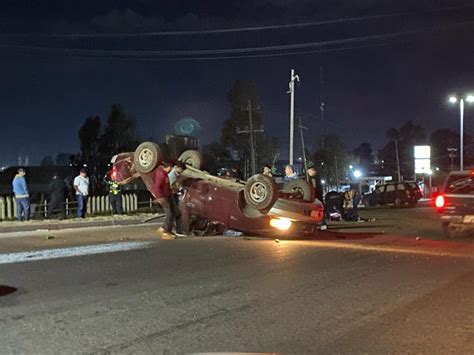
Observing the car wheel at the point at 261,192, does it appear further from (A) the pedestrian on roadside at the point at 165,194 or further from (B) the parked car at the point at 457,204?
(B) the parked car at the point at 457,204

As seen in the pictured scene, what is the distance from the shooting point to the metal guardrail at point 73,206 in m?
20.4

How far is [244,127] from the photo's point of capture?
40781 millimetres

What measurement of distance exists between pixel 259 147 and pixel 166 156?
94.4 ft

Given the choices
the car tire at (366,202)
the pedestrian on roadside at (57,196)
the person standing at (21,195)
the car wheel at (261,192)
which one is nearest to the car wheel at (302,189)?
the car wheel at (261,192)

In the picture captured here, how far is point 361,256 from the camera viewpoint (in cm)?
1098

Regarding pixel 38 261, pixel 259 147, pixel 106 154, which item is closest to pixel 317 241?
pixel 38 261

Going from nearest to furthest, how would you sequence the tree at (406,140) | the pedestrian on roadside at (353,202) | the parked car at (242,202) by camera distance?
the parked car at (242,202), the pedestrian on roadside at (353,202), the tree at (406,140)

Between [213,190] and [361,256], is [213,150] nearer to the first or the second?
[213,190]

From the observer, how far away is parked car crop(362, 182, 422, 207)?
39.9m

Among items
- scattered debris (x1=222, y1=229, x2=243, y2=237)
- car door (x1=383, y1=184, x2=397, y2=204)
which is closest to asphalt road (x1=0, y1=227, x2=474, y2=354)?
scattered debris (x1=222, y1=229, x2=243, y2=237)

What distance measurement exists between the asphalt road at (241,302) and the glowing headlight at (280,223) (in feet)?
5.47

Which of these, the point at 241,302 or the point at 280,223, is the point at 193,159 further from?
the point at 241,302

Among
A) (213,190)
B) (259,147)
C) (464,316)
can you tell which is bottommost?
(464,316)

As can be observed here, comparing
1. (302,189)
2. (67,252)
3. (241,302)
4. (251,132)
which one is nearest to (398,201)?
(251,132)
